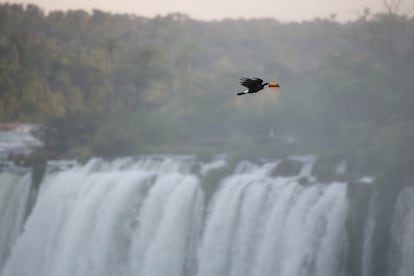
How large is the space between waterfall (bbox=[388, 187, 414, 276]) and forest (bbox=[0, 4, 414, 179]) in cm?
244

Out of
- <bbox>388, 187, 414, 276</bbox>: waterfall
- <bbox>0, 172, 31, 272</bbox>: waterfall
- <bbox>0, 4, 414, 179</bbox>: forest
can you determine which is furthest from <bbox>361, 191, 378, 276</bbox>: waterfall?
Result: <bbox>0, 172, 31, 272</bbox>: waterfall

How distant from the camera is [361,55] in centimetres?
5003

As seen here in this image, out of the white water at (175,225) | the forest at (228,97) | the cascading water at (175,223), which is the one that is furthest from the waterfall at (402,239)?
the forest at (228,97)

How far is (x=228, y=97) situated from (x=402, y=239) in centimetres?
2731

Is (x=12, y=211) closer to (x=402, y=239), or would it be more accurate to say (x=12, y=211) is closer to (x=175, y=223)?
(x=175, y=223)

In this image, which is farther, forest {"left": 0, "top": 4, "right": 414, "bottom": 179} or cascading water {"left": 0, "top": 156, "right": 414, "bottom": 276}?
forest {"left": 0, "top": 4, "right": 414, "bottom": 179}

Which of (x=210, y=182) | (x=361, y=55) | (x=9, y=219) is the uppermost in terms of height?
(x=361, y=55)

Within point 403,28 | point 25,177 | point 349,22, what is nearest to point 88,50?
point 349,22

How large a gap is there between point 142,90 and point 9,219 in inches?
909

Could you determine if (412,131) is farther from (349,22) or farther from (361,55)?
(349,22)

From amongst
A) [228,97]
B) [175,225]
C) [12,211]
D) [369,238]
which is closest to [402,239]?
[369,238]

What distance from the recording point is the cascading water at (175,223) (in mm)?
25062

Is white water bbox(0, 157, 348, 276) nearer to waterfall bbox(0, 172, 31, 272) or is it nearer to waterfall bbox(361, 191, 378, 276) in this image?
waterfall bbox(361, 191, 378, 276)

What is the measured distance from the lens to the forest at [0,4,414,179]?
38.3 metres
